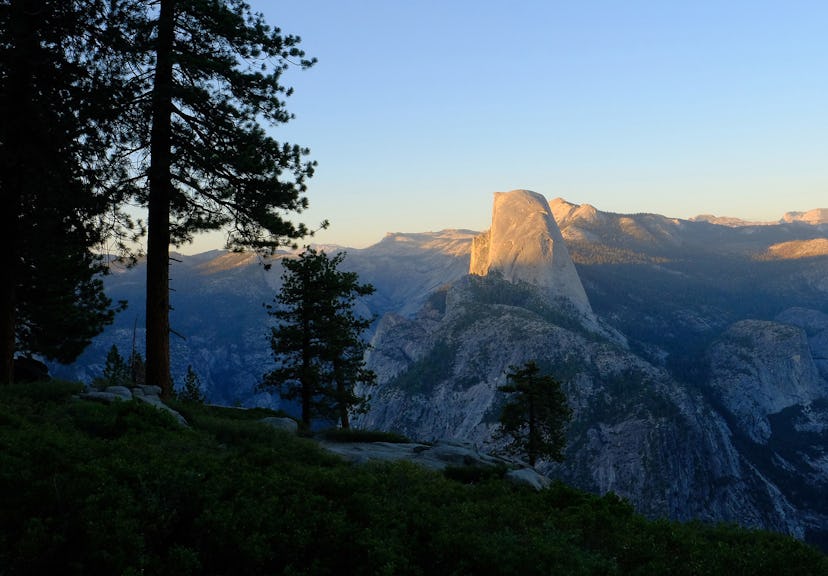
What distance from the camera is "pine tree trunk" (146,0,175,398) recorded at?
1830 cm

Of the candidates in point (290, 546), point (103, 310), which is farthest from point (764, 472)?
point (290, 546)

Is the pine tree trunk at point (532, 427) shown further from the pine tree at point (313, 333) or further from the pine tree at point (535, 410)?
the pine tree at point (313, 333)

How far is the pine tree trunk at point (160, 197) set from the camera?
60.0 ft

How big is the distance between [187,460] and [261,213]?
10147 millimetres

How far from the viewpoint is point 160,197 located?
1875 cm

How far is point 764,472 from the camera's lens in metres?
170

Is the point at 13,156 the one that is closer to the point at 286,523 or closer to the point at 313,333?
the point at 286,523

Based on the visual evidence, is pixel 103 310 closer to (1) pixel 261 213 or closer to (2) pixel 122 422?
(1) pixel 261 213

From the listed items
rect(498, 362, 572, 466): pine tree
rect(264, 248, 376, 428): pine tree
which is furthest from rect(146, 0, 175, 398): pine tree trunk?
rect(498, 362, 572, 466): pine tree

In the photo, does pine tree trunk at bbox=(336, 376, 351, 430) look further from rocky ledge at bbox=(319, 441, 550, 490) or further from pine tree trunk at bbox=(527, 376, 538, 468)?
rocky ledge at bbox=(319, 441, 550, 490)

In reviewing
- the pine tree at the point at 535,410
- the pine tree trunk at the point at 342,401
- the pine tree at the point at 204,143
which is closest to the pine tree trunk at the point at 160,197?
the pine tree at the point at 204,143

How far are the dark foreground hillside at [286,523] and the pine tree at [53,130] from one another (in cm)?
685

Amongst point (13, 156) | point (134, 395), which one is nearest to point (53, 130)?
point (13, 156)

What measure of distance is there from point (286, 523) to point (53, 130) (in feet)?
45.6
